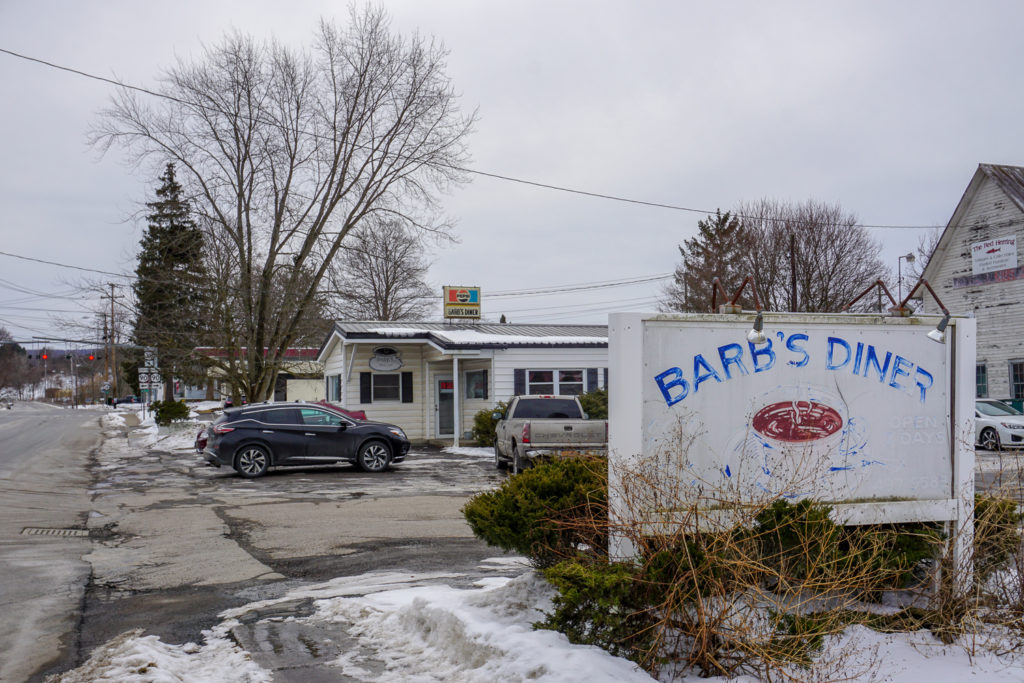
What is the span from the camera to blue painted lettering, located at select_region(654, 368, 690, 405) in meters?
5.48

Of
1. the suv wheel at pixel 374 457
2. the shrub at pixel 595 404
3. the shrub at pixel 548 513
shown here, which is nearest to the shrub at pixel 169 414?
the shrub at pixel 595 404

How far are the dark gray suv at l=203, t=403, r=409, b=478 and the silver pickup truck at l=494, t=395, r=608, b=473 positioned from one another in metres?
2.94

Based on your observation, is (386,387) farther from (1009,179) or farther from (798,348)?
(798,348)

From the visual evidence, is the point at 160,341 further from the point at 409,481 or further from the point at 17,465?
the point at 409,481

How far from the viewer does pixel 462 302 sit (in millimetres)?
33281

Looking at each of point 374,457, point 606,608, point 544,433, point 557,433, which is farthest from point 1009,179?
point 606,608

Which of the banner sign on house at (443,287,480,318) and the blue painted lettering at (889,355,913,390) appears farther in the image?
the banner sign on house at (443,287,480,318)

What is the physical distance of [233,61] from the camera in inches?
1238

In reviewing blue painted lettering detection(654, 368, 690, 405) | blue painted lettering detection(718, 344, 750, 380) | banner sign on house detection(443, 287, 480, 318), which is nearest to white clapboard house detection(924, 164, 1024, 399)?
banner sign on house detection(443, 287, 480, 318)

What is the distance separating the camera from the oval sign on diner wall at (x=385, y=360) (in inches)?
1106

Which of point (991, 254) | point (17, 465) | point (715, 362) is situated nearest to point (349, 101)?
point (17, 465)

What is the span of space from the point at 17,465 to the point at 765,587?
21822mm

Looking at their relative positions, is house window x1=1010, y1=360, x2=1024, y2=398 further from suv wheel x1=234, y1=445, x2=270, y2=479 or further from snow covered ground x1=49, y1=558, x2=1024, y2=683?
snow covered ground x1=49, y1=558, x2=1024, y2=683

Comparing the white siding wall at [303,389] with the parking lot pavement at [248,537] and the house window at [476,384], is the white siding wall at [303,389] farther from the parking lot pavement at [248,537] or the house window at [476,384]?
the parking lot pavement at [248,537]
